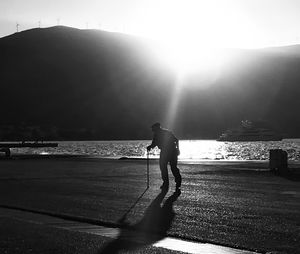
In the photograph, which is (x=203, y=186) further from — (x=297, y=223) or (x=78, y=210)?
(x=297, y=223)

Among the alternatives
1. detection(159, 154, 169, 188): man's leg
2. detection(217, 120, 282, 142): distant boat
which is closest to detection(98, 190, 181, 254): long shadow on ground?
detection(159, 154, 169, 188): man's leg

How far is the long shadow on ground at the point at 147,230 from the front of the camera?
10633 millimetres

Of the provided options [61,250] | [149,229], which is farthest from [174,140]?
[61,250]

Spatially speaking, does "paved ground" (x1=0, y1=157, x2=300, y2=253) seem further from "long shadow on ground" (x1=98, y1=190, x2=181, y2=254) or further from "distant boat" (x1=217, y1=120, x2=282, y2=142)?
"distant boat" (x1=217, y1=120, x2=282, y2=142)

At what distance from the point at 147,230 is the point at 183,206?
3579mm

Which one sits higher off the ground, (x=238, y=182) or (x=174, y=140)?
(x=174, y=140)

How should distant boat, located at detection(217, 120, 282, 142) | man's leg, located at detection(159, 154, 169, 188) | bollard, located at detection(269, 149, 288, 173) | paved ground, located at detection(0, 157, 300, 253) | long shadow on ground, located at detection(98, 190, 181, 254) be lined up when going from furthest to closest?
distant boat, located at detection(217, 120, 282, 142), bollard, located at detection(269, 149, 288, 173), man's leg, located at detection(159, 154, 169, 188), paved ground, located at detection(0, 157, 300, 253), long shadow on ground, located at detection(98, 190, 181, 254)

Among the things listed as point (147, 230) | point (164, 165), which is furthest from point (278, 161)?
point (147, 230)

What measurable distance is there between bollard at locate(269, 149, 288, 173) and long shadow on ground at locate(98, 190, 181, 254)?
43.1ft

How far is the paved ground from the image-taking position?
11.4 m

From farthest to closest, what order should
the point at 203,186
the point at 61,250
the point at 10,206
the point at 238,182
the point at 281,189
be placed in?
the point at 238,182 → the point at 203,186 → the point at 281,189 → the point at 10,206 → the point at 61,250

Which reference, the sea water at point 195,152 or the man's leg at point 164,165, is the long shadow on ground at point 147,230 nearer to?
the man's leg at point 164,165

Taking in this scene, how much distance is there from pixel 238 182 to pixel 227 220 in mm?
9781

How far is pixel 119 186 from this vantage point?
21.7m
